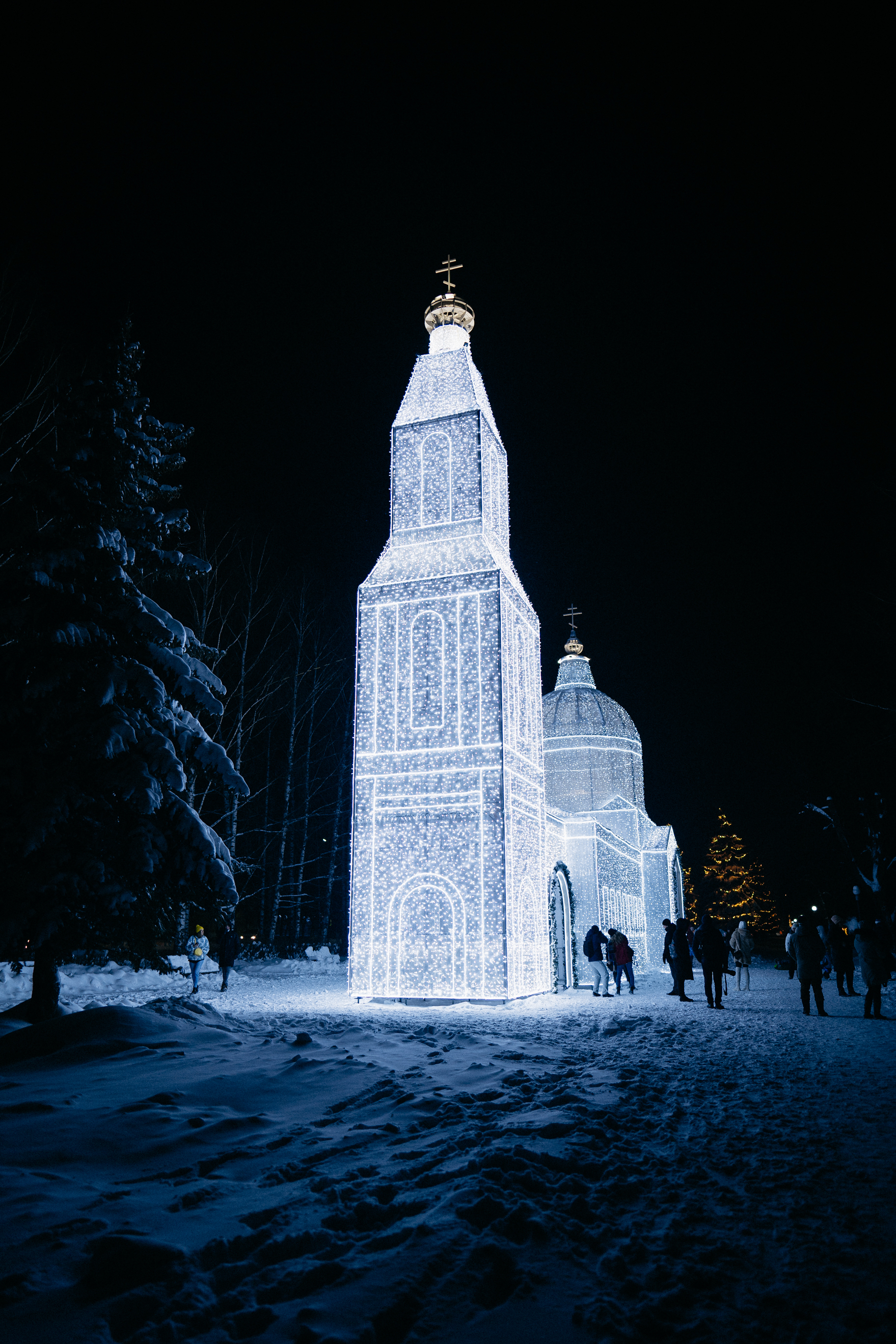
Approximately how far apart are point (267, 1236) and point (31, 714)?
8495 mm

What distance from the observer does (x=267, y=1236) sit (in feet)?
11.5

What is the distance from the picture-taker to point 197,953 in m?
16.8

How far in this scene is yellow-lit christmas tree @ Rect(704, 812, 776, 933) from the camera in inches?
2489

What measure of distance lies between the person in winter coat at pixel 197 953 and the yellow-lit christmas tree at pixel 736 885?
176 feet

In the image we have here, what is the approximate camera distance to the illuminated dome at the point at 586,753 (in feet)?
123

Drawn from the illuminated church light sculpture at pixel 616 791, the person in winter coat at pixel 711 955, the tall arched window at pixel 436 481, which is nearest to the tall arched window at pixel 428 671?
the tall arched window at pixel 436 481

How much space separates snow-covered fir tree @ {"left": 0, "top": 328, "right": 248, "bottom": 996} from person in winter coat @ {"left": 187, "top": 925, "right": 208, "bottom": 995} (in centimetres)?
544

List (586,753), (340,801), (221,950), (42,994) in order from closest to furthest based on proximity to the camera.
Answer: (42,994) → (221,950) → (340,801) → (586,753)

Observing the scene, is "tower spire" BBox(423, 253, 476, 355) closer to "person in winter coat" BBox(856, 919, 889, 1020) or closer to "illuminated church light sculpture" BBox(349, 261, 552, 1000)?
"illuminated church light sculpture" BBox(349, 261, 552, 1000)

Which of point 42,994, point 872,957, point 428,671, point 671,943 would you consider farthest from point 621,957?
point 42,994

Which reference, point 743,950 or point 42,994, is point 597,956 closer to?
point 743,950

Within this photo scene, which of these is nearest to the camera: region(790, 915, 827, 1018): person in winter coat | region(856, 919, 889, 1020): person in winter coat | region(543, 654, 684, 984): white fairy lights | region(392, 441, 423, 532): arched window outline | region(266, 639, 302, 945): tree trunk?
region(856, 919, 889, 1020): person in winter coat

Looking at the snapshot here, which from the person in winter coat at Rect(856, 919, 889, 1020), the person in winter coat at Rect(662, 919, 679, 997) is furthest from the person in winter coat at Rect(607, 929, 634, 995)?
the person in winter coat at Rect(856, 919, 889, 1020)

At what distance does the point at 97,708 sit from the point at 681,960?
41.1 feet
